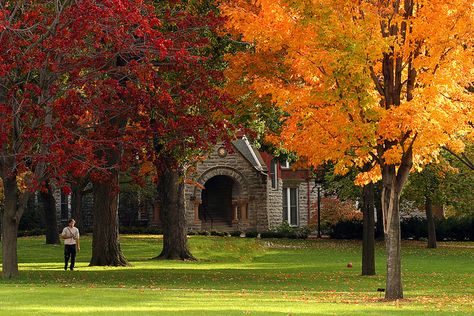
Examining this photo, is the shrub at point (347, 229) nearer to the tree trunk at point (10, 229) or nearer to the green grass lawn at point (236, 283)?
the green grass lawn at point (236, 283)

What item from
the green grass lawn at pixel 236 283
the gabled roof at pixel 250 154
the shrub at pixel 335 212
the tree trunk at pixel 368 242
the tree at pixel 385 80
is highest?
the gabled roof at pixel 250 154

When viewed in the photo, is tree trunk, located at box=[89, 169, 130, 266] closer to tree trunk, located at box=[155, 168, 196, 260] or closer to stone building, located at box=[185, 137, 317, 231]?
tree trunk, located at box=[155, 168, 196, 260]

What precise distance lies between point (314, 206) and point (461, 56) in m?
53.6

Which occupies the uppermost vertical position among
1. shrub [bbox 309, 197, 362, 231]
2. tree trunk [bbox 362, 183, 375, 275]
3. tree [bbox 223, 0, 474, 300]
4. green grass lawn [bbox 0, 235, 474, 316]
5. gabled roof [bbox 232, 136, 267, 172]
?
gabled roof [bbox 232, 136, 267, 172]

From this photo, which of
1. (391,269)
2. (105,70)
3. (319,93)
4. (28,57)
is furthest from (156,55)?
(391,269)

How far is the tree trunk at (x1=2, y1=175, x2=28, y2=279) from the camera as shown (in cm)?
2855

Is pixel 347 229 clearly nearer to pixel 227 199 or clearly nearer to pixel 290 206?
pixel 227 199

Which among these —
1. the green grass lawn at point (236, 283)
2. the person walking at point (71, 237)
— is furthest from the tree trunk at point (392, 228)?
the person walking at point (71, 237)

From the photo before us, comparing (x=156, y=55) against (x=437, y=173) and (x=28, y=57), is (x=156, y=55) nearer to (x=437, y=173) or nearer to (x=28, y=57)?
(x=28, y=57)

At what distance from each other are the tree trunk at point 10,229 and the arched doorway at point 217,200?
44.4 meters

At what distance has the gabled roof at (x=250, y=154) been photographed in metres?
71.4

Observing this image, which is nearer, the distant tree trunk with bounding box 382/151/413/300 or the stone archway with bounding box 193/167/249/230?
the distant tree trunk with bounding box 382/151/413/300

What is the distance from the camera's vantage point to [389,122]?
22156mm

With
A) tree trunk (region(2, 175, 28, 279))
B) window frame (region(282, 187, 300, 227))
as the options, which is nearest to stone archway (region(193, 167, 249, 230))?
window frame (region(282, 187, 300, 227))
